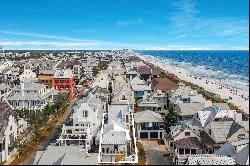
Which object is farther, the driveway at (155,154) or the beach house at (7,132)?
the beach house at (7,132)

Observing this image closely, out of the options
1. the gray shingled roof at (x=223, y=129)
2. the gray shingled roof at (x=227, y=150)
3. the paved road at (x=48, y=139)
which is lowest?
the paved road at (x=48, y=139)

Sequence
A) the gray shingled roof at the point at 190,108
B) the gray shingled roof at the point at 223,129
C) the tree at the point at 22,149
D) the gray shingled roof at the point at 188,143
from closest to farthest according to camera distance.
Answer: the gray shingled roof at the point at 188,143 → the gray shingled roof at the point at 223,129 → the tree at the point at 22,149 → the gray shingled roof at the point at 190,108

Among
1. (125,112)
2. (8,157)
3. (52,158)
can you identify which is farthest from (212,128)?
(8,157)

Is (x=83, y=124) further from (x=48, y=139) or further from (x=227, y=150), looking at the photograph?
(x=227, y=150)

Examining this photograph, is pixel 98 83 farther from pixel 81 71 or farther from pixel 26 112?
pixel 81 71

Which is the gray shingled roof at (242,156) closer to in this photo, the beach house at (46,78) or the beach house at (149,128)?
the beach house at (149,128)

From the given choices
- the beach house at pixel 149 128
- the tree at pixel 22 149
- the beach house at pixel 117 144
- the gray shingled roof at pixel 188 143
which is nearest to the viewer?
the beach house at pixel 117 144

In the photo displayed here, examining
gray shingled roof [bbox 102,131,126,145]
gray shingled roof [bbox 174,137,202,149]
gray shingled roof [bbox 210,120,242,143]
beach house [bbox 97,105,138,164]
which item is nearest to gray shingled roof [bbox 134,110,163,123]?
beach house [bbox 97,105,138,164]

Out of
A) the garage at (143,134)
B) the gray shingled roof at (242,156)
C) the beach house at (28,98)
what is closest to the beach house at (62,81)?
the beach house at (28,98)

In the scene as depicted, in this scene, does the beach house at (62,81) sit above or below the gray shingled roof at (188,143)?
above
